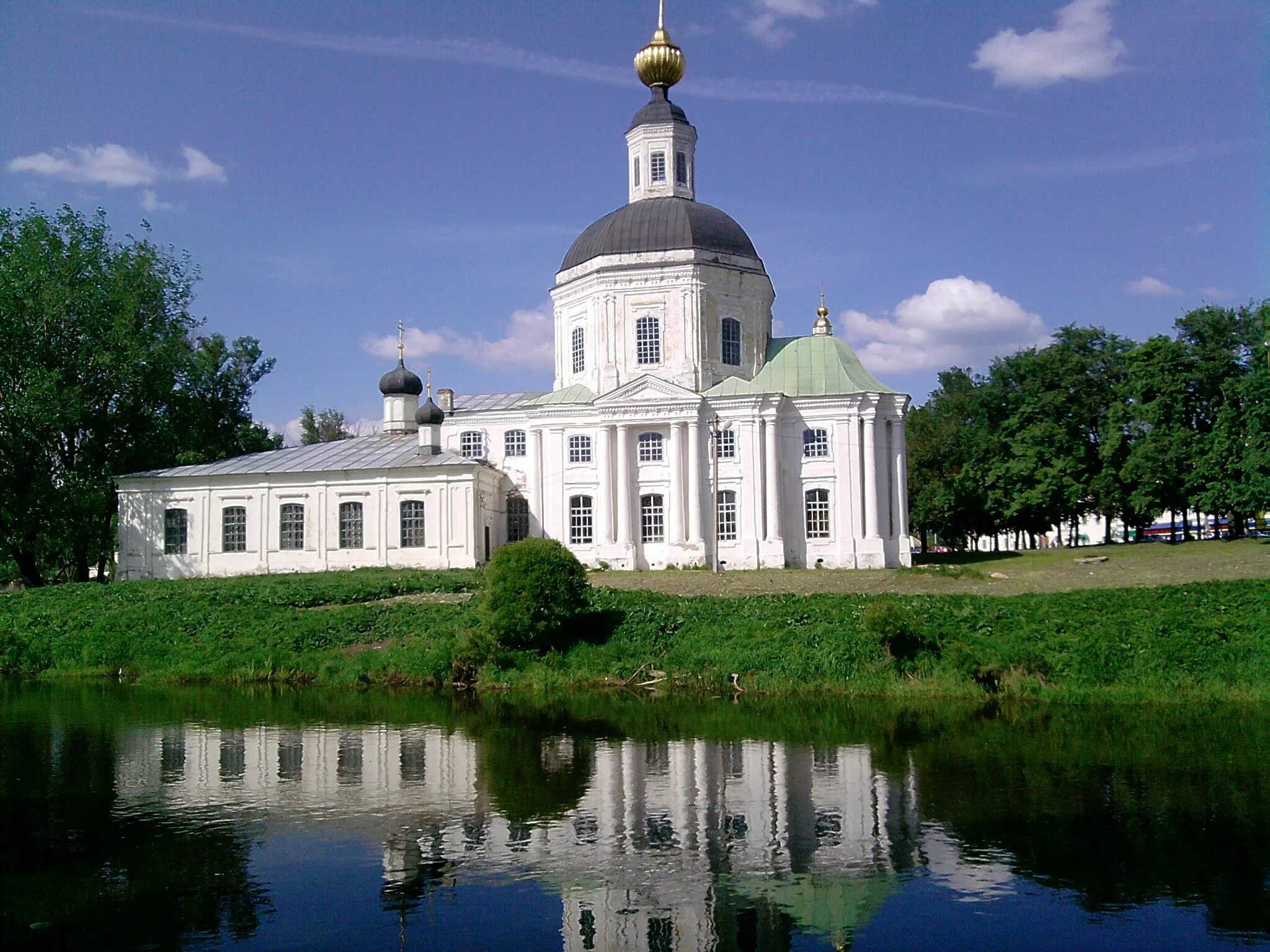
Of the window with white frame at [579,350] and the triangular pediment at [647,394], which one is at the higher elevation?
the window with white frame at [579,350]

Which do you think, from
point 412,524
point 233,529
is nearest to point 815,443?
point 412,524

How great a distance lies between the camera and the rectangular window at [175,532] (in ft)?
133

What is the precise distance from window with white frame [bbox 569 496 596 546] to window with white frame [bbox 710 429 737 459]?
4.97 metres

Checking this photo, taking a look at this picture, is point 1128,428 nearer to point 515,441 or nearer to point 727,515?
point 727,515

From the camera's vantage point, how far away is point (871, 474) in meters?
37.9

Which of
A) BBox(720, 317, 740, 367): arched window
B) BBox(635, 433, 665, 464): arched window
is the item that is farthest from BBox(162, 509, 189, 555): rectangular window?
BBox(720, 317, 740, 367): arched window

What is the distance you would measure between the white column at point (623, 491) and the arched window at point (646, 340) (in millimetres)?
3235

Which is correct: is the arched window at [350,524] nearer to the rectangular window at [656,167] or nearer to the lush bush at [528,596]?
the lush bush at [528,596]

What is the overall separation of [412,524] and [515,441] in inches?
204

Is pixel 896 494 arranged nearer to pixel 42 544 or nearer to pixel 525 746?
pixel 525 746

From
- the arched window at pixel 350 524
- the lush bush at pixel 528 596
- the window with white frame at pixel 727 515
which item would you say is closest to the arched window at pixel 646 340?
the window with white frame at pixel 727 515

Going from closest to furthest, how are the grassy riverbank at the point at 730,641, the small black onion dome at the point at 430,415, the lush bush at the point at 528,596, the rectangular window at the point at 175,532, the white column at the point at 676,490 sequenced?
the grassy riverbank at the point at 730,641
the lush bush at the point at 528,596
the white column at the point at 676,490
the rectangular window at the point at 175,532
the small black onion dome at the point at 430,415

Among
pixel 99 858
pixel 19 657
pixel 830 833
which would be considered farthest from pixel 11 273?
pixel 830 833

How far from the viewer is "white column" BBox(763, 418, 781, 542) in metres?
37.7
